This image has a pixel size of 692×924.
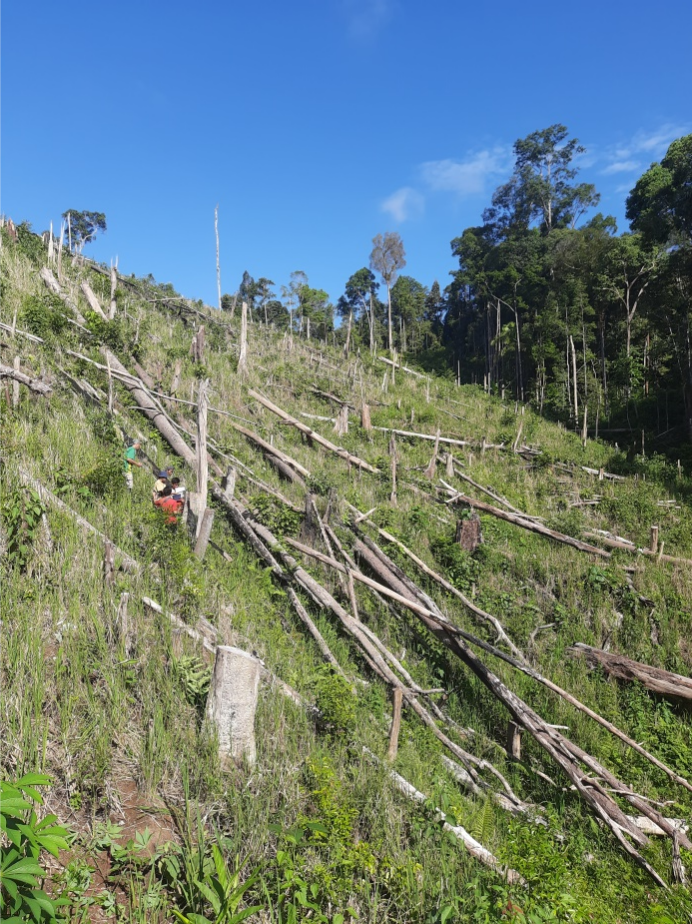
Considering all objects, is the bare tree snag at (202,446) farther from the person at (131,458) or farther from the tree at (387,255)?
the tree at (387,255)

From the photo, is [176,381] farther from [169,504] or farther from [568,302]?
[568,302]

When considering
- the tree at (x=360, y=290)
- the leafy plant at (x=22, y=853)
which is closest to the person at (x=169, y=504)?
Answer: the leafy plant at (x=22, y=853)

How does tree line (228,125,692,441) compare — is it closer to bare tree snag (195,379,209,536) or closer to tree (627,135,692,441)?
tree (627,135,692,441)

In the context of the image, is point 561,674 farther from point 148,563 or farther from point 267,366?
point 267,366

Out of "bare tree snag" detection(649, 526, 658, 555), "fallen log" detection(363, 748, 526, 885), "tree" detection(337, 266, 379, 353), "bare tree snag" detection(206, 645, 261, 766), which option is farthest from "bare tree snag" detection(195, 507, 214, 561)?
"tree" detection(337, 266, 379, 353)

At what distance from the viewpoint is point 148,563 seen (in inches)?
193

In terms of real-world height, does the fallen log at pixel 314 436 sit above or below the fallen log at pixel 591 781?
above

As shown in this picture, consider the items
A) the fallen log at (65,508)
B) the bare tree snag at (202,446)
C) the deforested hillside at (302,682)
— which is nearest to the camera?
the deforested hillside at (302,682)

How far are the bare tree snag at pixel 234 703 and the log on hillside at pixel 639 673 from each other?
557 centimetres

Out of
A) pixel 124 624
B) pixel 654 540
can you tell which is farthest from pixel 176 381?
pixel 654 540

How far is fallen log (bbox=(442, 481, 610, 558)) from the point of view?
9.77 metres

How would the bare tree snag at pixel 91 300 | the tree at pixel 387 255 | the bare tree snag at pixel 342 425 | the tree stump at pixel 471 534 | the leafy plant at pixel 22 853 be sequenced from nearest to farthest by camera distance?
the leafy plant at pixel 22 853 → the tree stump at pixel 471 534 → the bare tree snag at pixel 91 300 → the bare tree snag at pixel 342 425 → the tree at pixel 387 255

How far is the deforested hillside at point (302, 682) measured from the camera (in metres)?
2.66

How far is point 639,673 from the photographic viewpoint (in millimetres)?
6566
